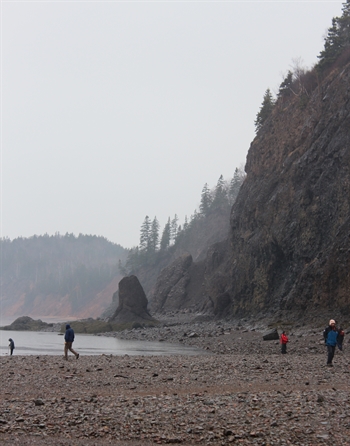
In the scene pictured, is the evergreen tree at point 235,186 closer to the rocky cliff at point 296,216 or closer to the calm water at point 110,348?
the rocky cliff at point 296,216

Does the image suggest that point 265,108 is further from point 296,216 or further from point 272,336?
point 272,336

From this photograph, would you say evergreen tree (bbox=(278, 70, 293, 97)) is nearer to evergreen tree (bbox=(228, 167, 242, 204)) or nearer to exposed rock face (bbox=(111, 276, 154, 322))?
exposed rock face (bbox=(111, 276, 154, 322))

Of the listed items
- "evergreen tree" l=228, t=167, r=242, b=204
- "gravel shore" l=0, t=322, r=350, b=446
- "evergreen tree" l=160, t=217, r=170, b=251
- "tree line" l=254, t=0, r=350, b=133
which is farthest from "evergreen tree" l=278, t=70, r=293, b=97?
"evergreen tree" l=160, t=217, r=170, b=251

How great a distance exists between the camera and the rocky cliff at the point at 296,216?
47.5 m

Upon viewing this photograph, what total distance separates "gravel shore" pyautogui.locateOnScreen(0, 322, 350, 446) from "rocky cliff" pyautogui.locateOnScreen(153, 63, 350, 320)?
23822 millimetres

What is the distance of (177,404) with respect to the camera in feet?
46.9

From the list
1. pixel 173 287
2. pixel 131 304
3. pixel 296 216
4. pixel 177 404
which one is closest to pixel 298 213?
pixel 296 216

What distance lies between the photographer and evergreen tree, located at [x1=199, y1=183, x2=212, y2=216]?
15119 centimetres

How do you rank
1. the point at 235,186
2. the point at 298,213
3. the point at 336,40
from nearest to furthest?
the point at 298,213, the point at 336,40, the point at 235,186

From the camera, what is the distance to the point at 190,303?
325ft

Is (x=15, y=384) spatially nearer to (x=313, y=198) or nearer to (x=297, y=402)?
(x=297, y=402)

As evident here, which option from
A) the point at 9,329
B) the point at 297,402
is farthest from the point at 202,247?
the point at 297,402

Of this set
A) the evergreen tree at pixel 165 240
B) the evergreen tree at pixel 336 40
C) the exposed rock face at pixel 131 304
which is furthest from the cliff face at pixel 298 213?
the evergreen tree at pixel 165 240

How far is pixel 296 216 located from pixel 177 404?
4517 centimetres
